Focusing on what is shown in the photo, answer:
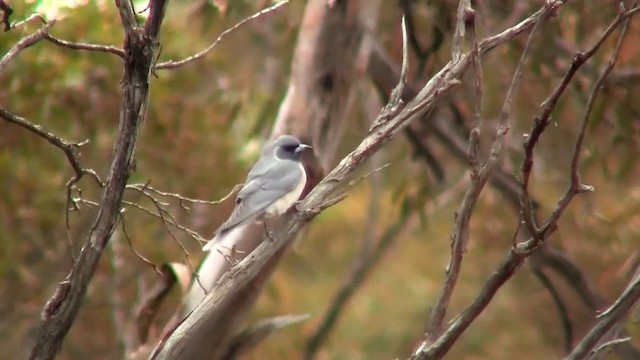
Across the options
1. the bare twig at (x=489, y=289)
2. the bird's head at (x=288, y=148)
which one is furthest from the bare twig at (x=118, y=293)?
the bare twig at (x=489, y=289)

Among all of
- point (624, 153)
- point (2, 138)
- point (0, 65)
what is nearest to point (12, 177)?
point (2, 138)

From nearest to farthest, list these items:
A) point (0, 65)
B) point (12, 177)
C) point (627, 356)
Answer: point (0, 65)
point (627, 356)
point (12, 177)

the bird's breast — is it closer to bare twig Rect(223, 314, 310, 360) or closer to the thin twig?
bare twig Rect(223, 314, 310, 360)

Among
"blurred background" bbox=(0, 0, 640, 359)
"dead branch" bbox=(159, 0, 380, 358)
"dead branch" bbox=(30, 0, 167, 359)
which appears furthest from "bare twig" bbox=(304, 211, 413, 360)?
"dead branch" bbox=(30, 0, 167, 359)

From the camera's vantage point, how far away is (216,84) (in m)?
6.02

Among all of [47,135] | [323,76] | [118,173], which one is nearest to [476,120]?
[118,173]

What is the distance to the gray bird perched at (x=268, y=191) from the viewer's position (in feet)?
10.7

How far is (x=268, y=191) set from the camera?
10.8 feet

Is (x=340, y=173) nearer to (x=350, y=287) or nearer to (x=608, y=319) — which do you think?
(x=608, y=319)

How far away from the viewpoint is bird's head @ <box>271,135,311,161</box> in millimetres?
3625

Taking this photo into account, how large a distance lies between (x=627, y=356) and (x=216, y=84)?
126 inches

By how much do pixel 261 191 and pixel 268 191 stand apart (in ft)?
0.09

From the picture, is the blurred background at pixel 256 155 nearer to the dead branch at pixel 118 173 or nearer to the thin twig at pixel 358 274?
the thin twig at pixel 358 274

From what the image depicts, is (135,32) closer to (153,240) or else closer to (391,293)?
(153,240)
